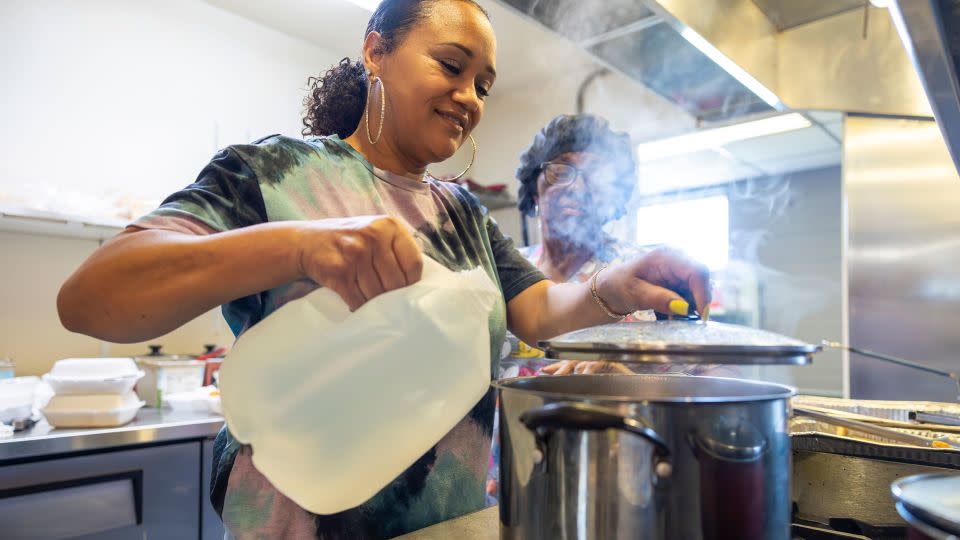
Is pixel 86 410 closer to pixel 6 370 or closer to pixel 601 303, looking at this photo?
pixel 6 370

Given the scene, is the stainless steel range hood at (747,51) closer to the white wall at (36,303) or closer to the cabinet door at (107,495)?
the cabinet door at (107,495)

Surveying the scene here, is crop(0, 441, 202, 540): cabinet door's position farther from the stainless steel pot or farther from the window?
the window

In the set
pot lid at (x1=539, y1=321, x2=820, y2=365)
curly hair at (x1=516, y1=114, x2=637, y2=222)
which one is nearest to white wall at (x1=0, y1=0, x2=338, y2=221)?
curly hair at (x1=516, y1=114, x2=637, y2=222)

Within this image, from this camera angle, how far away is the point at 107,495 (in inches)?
74.1

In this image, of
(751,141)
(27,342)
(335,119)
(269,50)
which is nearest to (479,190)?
(269,50)

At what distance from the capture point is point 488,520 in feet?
3.03

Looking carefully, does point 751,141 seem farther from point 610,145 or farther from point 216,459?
point 216,459

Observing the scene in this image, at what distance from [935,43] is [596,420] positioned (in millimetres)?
627

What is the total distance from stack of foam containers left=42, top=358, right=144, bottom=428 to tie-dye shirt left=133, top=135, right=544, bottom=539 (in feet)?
4.71

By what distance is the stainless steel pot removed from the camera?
592 mm

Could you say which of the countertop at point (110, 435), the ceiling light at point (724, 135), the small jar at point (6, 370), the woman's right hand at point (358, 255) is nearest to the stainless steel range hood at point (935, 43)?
the woman's right hand at point (358, 255)

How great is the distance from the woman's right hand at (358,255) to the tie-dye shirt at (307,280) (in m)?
0.19

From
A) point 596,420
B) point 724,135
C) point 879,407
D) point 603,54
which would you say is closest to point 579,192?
point 603,54

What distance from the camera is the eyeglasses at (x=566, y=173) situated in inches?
87.9
